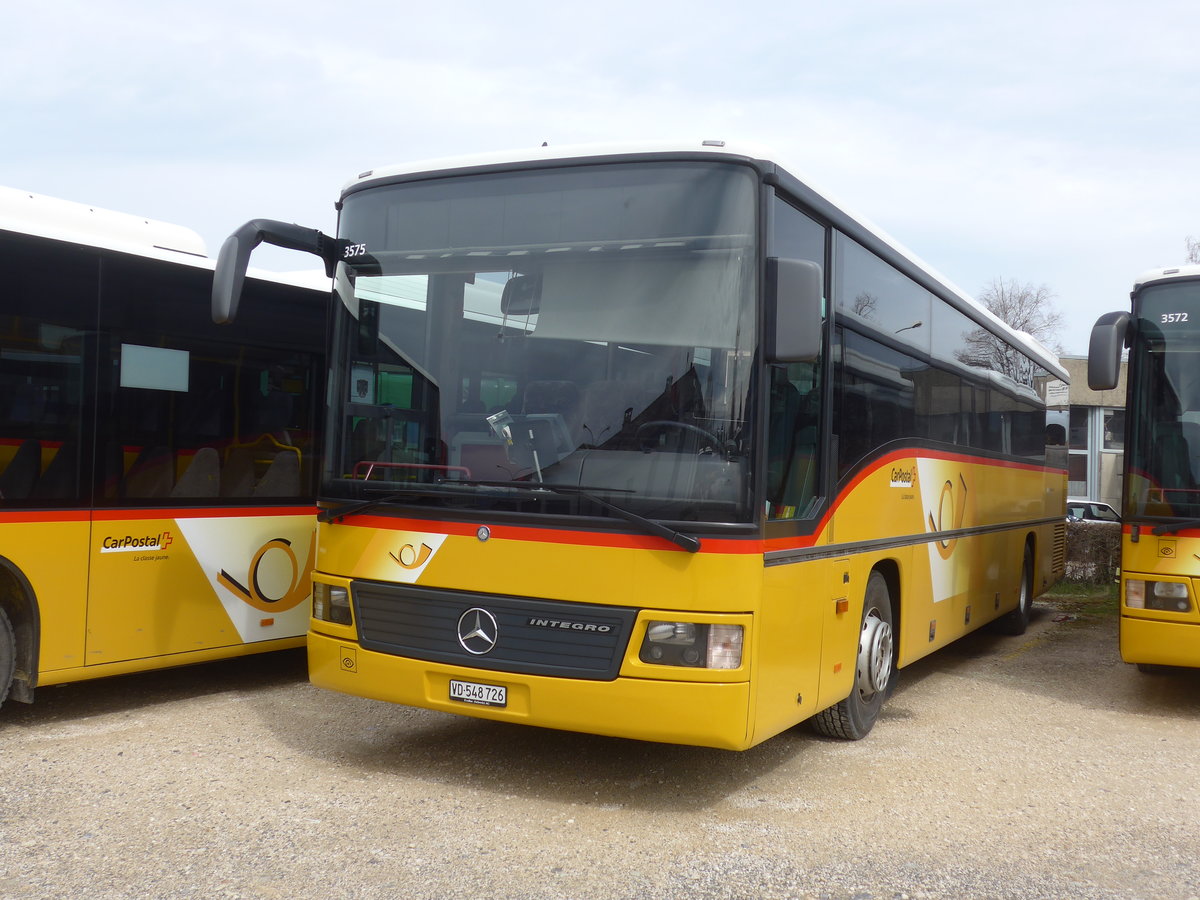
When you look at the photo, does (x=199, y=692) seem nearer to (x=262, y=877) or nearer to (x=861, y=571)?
(x=262, y=877)

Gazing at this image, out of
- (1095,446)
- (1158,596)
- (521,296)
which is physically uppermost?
(1095,446)

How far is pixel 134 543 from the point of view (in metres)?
7.14

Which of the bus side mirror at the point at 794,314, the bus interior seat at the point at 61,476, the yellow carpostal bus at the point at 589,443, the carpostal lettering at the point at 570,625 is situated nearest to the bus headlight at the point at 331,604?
the yellow carpostal bus at the point at 589,443

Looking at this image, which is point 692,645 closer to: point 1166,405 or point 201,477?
point 201,477

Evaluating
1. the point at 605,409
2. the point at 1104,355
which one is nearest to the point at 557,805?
the point at 605,409

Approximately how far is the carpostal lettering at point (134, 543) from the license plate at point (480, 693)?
2.67 m

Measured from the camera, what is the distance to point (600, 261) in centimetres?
→ 545

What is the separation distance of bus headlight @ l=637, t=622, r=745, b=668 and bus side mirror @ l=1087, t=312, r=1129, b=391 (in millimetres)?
4119

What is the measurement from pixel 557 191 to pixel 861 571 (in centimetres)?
287

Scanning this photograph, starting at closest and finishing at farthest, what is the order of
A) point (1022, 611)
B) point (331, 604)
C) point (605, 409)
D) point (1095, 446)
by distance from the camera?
1. point (605, 409)
2. point (331, 604)
3. point (1022, 611)
4. point (1095, 446)

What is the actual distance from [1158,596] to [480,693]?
5.05m

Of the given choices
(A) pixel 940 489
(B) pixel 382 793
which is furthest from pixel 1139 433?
(B) pixel 382 793

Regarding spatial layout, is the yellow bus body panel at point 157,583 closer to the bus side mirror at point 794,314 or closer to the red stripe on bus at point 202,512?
the red stripe on bus at point 202,512

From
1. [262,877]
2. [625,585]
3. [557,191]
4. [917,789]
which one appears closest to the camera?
[262,877]
